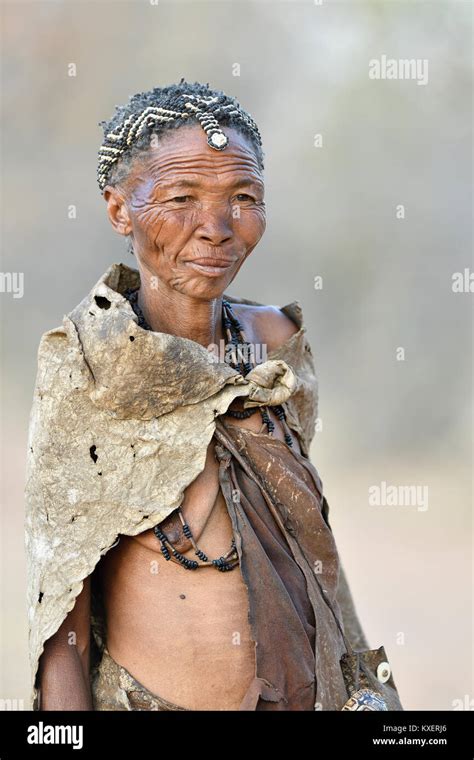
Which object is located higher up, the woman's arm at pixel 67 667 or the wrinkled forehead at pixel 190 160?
the wrinkled forehead at pixel 190 160

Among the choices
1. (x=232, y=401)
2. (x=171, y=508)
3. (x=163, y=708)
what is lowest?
(x=163, y=708)

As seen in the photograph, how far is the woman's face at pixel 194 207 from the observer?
2.69m

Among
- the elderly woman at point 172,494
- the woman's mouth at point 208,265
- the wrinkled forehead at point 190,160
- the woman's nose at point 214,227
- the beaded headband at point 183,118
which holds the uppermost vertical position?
the beaded headband at point 183,118

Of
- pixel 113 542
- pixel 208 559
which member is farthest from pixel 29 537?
pixel 208 559

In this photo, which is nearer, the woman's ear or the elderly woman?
the elderly woman

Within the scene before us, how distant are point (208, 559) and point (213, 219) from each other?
767 millimetres

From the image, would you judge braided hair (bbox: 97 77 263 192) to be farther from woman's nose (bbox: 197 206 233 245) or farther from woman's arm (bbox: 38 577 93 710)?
woman's arm (bbox: 38 577 93 710)

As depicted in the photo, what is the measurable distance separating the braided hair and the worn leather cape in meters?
0.33

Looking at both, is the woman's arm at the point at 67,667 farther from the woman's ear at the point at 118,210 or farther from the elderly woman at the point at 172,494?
the woman's ear at the point at 118,210

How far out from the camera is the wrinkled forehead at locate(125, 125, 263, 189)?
2.68 meters

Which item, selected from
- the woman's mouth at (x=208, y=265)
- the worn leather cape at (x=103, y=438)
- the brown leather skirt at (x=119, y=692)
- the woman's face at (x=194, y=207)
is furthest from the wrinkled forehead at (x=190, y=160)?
the brown leather skirt at (x=119, y=692)

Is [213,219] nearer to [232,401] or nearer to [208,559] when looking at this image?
[232,401]

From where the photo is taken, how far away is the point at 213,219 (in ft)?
8.87

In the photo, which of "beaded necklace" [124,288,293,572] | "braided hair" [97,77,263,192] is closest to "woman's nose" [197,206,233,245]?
"braided hair" [97,77,263,192]
